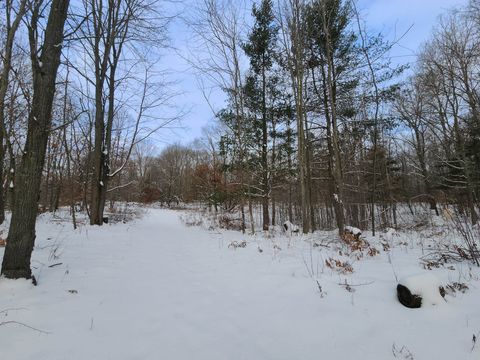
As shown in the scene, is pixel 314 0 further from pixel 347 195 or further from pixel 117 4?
pixel 347 195

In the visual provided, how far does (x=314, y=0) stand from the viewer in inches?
352

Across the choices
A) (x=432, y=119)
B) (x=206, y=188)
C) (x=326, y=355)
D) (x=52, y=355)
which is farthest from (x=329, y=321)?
(x=206, y=188)

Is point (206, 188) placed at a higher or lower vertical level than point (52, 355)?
higher

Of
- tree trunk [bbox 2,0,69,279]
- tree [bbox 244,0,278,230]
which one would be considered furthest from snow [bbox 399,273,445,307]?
tree [bbox 244,0,278,230]

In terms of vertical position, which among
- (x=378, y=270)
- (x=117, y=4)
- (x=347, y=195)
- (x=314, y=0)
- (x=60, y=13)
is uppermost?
(x=117, y=4)

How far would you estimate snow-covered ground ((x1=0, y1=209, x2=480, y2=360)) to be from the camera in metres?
2.27

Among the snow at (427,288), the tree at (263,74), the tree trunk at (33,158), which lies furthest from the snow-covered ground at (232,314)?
the tree at (263,74)

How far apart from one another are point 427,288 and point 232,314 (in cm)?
196

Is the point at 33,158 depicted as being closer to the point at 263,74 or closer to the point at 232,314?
the point at 232,314

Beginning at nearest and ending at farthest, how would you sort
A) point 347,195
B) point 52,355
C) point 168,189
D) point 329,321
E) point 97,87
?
point 52,355 → point 329,321 → point 97,87 → point 347,195 → point 168,189

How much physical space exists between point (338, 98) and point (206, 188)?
14651mm

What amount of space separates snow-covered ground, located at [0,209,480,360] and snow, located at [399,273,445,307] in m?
0.07

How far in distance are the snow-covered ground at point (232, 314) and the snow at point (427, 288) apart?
0.24 ft

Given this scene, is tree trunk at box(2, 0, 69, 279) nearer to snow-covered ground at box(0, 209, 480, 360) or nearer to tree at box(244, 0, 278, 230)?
snow-covered ground at box(0, 209, 480, 360)
